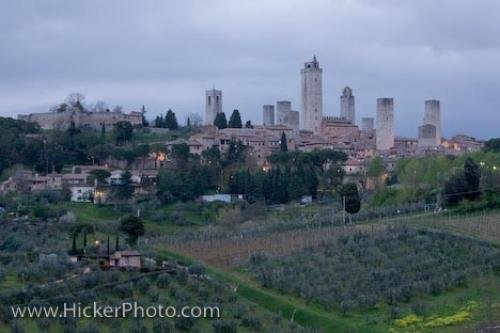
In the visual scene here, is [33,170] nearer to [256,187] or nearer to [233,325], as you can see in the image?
[256,187]

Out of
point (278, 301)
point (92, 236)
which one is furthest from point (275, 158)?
point (278, 301)

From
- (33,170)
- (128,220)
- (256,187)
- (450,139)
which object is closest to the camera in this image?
(128,220)

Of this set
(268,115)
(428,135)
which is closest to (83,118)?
(268,115)

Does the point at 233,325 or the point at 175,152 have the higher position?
the point at 175,152

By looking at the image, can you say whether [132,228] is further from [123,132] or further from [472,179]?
[123,132]

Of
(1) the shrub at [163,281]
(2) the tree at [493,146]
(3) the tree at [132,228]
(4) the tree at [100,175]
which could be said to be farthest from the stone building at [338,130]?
(1) the shrub at [163,281]

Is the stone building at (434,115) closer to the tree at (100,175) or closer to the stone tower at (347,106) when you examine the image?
the stone tower at (347,106)

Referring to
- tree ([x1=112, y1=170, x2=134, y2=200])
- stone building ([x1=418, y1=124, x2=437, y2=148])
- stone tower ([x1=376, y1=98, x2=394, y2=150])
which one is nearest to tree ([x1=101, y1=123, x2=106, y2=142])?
tree ([x1=112, y1=170, x2=134, y2=200])
